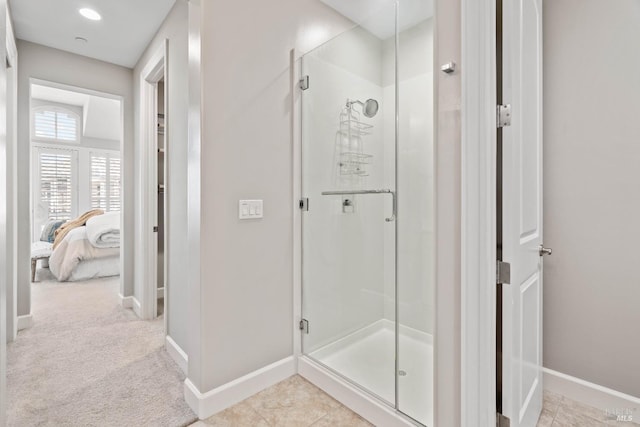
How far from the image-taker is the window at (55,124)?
5.95 meters

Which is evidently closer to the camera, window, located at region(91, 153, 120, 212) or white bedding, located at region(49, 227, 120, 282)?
white bedding, located at region(49, 227, 120, 282)

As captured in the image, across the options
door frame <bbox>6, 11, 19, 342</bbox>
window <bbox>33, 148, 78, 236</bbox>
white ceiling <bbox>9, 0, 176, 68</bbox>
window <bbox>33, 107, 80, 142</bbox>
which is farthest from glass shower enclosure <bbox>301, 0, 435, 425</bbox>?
window <bbox>33, 148, 78, 236</bbox>

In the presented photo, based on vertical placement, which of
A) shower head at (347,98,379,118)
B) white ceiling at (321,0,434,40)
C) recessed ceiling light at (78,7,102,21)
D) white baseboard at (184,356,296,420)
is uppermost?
recessed ceiling light at (78,7,102,21)

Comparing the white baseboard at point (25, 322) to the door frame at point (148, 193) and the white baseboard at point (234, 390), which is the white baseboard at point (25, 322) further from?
the white baseboard at point (234, 390)

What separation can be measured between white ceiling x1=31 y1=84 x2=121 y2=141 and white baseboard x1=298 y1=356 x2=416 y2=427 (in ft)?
16.5

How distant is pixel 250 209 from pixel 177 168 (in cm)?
85

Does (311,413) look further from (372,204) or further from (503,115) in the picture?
(503,115)

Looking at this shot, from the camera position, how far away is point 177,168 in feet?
7.61

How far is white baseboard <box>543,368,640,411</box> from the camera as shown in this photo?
1633 millimetres

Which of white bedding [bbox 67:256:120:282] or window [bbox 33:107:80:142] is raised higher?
window [bbox 33:107:80:142]

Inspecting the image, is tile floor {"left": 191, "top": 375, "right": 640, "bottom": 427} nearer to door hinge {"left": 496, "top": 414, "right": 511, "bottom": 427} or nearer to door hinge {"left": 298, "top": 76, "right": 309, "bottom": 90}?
door hinge {"left": 496, "top": 414, "right": 511, "bottom": 427}

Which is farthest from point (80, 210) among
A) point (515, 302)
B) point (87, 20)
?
point (515, 302)

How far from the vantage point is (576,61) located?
5.79 ft

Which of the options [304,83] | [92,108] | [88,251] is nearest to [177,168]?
[304,83]
